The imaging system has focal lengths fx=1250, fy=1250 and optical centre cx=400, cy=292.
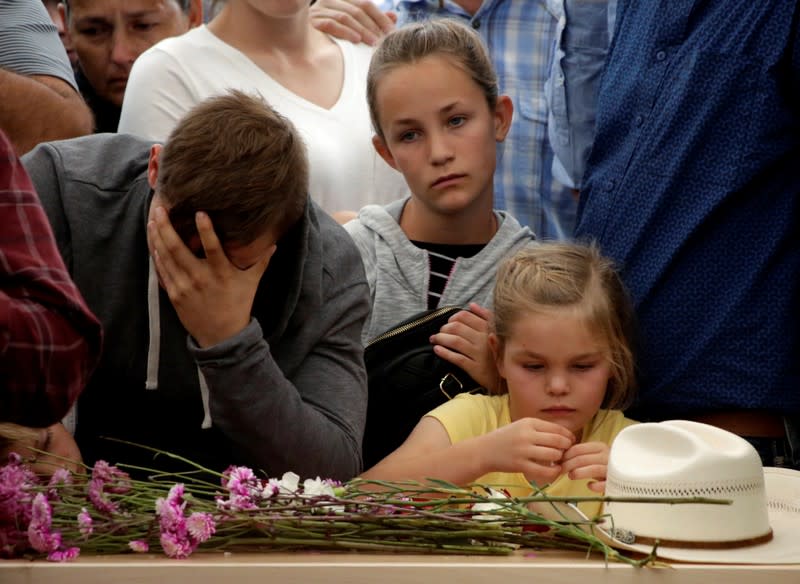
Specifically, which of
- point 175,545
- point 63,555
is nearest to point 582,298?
point 175,545

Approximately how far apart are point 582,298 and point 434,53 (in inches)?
32.4

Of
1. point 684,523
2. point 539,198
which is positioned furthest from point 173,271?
point 539,198

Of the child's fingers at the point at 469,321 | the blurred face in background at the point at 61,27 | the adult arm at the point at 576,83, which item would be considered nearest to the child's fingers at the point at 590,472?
the child's fingers at the point at 469,321

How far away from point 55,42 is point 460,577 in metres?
2.10

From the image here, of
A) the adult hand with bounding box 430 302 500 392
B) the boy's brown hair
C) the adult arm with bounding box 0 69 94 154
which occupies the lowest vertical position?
the adult hand with bounding box 430 302 500 392

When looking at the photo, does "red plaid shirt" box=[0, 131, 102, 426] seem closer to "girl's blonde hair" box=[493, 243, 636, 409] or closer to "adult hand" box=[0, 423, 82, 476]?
"adult hand" box=[0, 423, 82, 476]

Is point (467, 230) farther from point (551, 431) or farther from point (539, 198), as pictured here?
point (551, 431)

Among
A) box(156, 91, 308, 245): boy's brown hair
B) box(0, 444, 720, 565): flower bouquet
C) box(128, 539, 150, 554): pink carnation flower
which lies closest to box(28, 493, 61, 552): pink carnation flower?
box(0, 444, 720, 565): flower bouquet

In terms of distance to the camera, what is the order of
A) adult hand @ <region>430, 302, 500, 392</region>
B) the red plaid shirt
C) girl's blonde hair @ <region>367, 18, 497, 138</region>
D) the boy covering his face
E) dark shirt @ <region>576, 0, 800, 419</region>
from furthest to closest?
girl's blonde hair @ <region>367, 18, 497, 138</region>, adult hand @ <region>430, 302, 500, 392</region>, dark shirt @ <region>576, 0, 800, 419</region>, the boy covering his face, the red plaid shirt

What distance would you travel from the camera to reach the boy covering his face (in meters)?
2.34

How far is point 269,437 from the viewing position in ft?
7.92

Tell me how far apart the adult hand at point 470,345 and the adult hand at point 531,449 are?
0.42 metres

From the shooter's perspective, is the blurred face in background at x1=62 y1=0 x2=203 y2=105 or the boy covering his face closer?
the boy covering his face

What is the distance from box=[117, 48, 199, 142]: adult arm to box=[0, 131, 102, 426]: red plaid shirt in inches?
65.8
